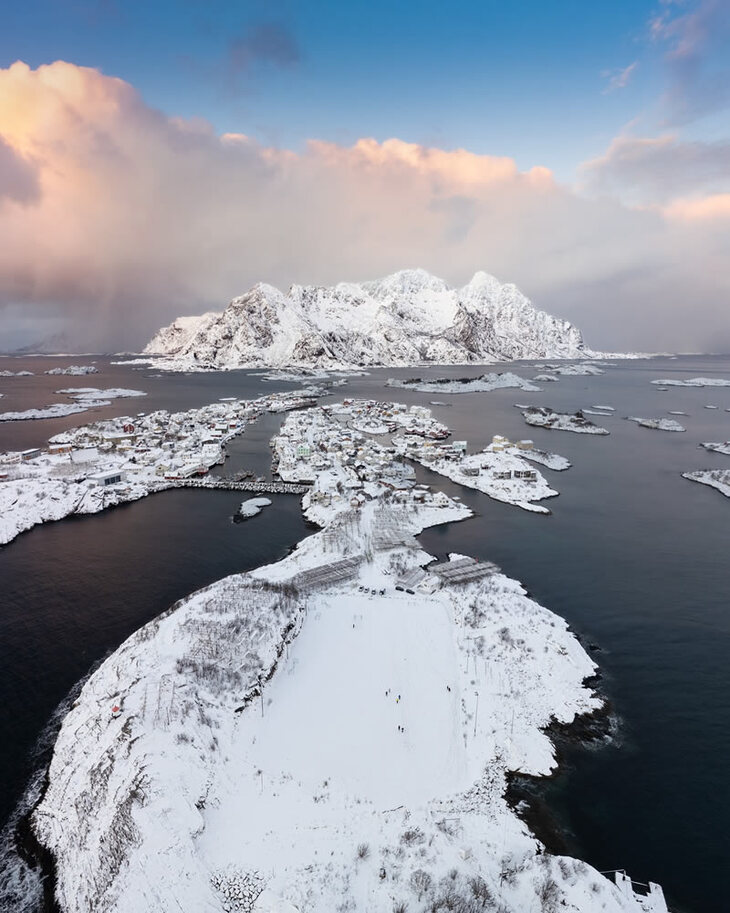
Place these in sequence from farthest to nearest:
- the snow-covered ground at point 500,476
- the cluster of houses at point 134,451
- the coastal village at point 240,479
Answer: the cluster of houses at point 134,451
the snow-covered ground at point 500,476
the coastal village at point 240,479

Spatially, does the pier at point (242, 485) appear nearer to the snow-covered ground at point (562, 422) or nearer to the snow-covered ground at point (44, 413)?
the snow-covered ground at point (562, 422)

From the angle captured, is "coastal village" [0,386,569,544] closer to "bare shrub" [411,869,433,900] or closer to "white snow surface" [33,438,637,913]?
"white snow surface" [33,438,637,913]

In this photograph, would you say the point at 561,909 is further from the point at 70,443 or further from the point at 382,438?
the point at 70,443

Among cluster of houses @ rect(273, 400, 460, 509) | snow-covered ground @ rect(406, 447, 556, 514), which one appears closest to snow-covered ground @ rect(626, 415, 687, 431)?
snow-covered ground @ rect(406, 447, 556, 514)

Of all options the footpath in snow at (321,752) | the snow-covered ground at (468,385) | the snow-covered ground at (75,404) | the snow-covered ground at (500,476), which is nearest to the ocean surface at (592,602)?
the snow-covered ground at (500,476)

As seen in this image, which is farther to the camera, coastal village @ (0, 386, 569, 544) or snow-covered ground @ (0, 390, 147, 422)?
snow-covered ground @ (0, 390, 147, 422)

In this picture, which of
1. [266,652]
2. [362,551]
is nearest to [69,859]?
[266,652]
